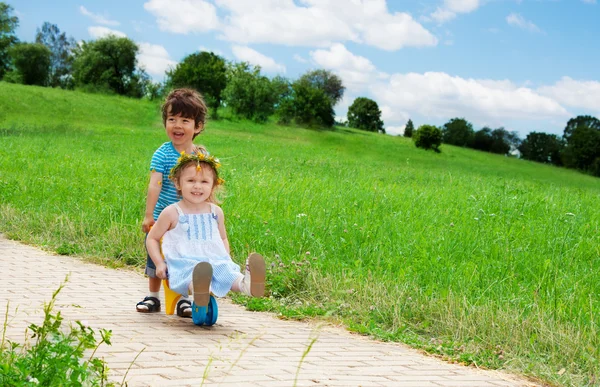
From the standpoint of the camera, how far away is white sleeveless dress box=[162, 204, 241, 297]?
5.56 m

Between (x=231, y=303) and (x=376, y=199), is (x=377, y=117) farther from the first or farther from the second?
(x=231, y=303)

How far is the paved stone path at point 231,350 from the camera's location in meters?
4.49

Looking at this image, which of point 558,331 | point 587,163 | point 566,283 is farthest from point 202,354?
point 587,163

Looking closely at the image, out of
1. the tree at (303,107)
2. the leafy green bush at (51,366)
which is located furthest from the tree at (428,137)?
the leafy green bush at (51,366)

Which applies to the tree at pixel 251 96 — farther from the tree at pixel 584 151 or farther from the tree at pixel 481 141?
the tree at pixel 584 151

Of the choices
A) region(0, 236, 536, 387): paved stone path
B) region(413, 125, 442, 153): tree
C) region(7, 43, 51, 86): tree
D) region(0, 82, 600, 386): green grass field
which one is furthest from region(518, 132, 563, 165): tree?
region(0, 236, 536, 387): paved stone path

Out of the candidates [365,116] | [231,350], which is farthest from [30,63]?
[231,350]

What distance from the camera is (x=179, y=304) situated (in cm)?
618

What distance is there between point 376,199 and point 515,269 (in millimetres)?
5261

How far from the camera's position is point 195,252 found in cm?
566

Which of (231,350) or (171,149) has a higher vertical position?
(171,149)

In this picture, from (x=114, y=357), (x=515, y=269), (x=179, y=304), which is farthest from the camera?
(x=515, y=269)

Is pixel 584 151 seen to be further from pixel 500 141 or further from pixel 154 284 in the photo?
pixel 154 284

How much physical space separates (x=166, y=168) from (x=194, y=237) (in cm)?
81
